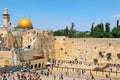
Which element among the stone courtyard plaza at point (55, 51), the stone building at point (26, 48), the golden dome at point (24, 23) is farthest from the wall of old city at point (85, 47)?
the golden dome at point (24, 23)

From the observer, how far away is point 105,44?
1405 inches

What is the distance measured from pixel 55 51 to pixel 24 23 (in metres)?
9.99

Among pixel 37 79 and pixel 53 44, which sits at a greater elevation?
pixel 53 44

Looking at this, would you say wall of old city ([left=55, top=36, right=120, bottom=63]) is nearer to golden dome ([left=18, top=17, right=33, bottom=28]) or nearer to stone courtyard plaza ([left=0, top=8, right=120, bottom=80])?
stone courtyard plaza ([left=0, top=8, right=120, bottom=80])

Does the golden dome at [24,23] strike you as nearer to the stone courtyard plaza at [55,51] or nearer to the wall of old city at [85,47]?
the stone courtyard plaza at [55,51]

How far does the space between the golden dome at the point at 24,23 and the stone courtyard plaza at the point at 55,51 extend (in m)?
5.64

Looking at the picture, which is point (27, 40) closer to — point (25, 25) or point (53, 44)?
point (53, 44)

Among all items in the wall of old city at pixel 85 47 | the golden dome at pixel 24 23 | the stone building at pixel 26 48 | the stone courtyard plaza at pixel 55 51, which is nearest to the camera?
the stone building at pixel 26 48

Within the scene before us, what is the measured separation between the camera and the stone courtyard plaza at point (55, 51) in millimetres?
32125

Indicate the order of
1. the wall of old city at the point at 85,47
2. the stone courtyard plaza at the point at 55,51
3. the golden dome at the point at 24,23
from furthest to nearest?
the golden dome at the point at 24,23 < the wall of old city at the point at 85,47 < the stone courtyard plaza at the point at 55,51

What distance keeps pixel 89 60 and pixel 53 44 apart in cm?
587

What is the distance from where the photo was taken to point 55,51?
127 feet

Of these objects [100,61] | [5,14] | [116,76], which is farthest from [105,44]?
[5,14]

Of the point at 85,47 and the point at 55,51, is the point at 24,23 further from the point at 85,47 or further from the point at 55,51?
the point at 85,47
